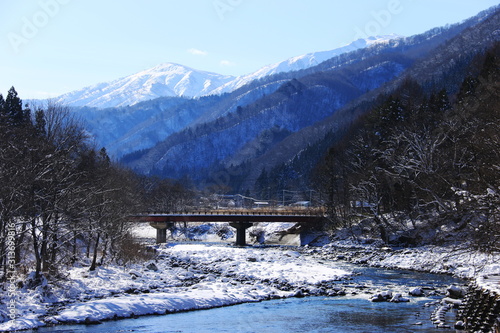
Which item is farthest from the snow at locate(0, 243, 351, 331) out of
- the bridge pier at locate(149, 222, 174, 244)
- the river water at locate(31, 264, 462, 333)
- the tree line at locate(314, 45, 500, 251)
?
the bridge pier at locate(149, 222, 174, 244)

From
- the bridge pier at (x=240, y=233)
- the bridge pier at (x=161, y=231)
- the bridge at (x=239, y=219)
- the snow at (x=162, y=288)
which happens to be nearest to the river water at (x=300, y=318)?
the snow at (x=162, y=288)

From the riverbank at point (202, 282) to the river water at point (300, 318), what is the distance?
120 centimetres

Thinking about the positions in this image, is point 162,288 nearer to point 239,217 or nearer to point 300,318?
point 300,318

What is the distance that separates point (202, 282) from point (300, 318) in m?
13.4

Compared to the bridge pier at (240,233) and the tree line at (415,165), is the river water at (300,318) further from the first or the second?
the bridge pier at (240,233)

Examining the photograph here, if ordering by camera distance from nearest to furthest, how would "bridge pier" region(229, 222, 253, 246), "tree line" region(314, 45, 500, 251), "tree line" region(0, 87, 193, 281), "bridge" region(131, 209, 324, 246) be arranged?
"tree line" region(0, 87, 193, 281) → "tree line" region(314, 45, 500, 251) → "bridge" region(131, 209, 324, 246) → "bridge pier" region(229, 222, 253, 246)

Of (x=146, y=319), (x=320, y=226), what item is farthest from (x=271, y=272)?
(x=320, y=226)

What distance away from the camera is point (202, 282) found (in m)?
39.9

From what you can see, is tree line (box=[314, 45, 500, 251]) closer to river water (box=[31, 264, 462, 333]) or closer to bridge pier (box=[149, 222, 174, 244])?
river water (box=[31, 264, 462, 333])

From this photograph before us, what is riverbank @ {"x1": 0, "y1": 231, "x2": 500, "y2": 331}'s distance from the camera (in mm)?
28094

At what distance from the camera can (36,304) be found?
28.3 m

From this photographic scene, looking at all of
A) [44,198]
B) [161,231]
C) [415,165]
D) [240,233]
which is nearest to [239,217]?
[240,233]

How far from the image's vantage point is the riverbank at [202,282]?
28094mm

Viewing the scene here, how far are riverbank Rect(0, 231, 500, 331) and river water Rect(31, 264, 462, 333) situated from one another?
120 centimetres
